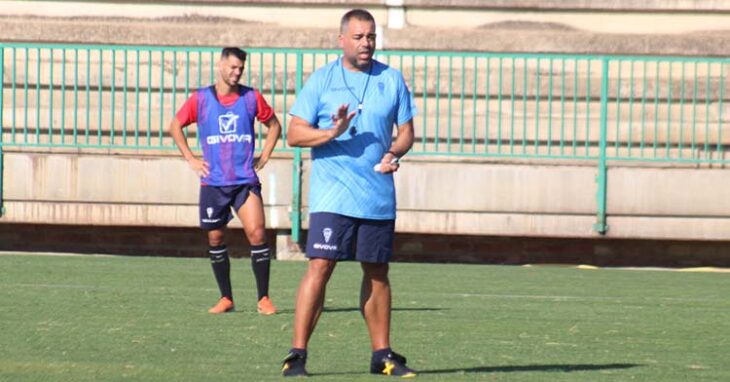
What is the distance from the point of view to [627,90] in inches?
749

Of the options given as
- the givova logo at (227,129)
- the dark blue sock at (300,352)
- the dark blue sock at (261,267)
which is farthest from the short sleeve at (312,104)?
the givova logo at (227,129)

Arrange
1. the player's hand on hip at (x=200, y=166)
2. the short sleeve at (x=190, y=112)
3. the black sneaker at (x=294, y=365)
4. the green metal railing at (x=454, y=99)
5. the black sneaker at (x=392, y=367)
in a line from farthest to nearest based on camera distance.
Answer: the green metal railing at (x=454, y=99)
the short sleeve at (x=190, y=112)
the player's hand on hip at (x=200, y=166)
the black sneaker at (x=392, y=367)
the black sneaker at (x=294, y=365)

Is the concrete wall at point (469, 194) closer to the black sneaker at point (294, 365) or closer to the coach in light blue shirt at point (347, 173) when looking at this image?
the coach in light blue shirt at point (347, 173)

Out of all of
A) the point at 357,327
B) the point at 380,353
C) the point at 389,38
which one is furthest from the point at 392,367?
the point at 389,38

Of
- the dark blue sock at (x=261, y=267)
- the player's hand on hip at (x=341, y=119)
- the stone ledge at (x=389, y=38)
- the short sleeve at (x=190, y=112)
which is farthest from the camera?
the stone ledge at (x=389, y=38)

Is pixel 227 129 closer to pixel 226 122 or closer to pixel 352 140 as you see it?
pixel 226 122

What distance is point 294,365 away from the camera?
8.67 m

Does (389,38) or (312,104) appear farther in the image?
(389,38)

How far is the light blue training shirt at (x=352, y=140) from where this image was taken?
8734 millimetres

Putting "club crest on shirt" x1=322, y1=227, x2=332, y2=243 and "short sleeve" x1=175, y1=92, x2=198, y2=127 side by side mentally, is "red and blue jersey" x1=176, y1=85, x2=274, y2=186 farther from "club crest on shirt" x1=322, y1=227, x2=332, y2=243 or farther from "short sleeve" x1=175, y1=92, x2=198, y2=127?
"club crest on shirt" x1=322, y1=227, x2=332, y2=243

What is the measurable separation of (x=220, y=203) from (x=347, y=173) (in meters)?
3.80

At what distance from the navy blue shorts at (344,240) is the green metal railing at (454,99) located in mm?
9946

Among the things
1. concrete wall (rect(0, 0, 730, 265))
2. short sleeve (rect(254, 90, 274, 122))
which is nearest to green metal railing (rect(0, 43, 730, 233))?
concrete wall (rect(0, 0, 730, 265))

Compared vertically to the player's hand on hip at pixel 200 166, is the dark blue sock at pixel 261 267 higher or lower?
lower
